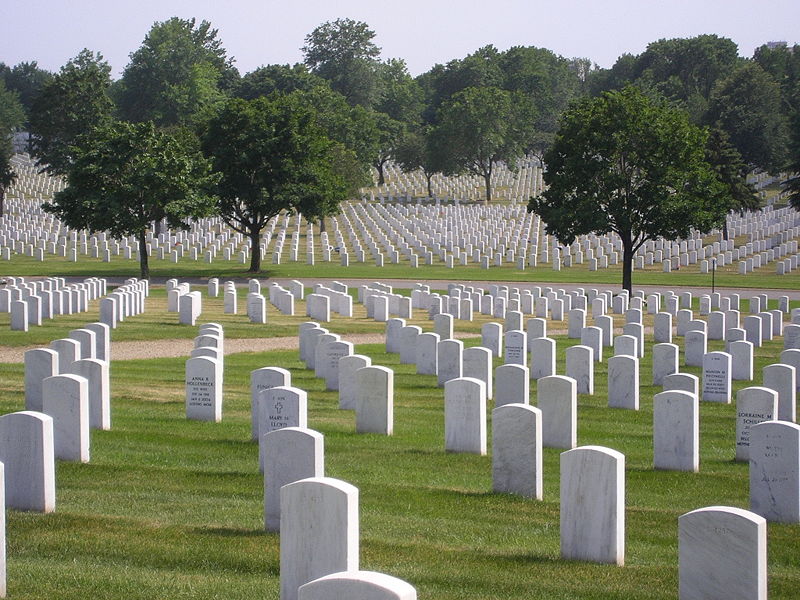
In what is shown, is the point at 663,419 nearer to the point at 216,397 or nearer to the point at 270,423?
the point at 270,423

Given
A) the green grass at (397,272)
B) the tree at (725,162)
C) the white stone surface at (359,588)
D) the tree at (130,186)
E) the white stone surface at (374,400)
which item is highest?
the tree at (725,162)

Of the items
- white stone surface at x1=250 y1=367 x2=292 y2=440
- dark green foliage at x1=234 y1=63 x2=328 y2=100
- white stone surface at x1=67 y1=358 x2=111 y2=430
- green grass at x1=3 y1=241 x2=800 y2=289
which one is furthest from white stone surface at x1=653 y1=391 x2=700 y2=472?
dark green foliage at x1=234 y1=63 x2=328 y2=100

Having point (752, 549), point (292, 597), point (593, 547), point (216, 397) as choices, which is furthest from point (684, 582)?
point (216, 397)

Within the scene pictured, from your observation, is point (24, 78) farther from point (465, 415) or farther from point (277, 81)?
point (465, 415)

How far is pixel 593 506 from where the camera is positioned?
8.43m

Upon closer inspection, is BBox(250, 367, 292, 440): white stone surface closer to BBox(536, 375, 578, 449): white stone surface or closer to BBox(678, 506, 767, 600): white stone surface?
BBox(536, 375, 578, 449): white stone surface

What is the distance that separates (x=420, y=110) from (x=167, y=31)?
34277 millimetres

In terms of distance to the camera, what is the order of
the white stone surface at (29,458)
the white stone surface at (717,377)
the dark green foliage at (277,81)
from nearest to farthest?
the white stone surface at (29,458) < the white stone surface at (717,377) < the dark green foliage at (277,81)

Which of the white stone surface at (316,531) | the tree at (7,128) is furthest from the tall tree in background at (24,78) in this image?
the white stone surface at (316,531)

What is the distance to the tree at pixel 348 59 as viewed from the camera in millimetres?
137125

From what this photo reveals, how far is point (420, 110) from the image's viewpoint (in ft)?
473

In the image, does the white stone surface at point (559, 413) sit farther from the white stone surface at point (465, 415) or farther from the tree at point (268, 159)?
the tree at point (268, 159)

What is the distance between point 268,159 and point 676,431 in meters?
36.2

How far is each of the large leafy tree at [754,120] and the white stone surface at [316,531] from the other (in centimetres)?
9257
